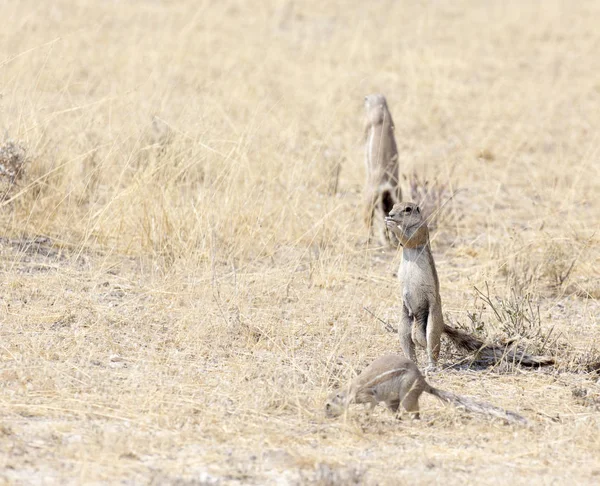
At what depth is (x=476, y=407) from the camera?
4625mm

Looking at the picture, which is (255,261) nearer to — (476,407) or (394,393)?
(394,393)

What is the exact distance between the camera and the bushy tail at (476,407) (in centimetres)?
457

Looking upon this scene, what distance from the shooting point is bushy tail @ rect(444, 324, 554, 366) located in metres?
5.52

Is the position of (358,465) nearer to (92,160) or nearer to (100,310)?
(100,310)

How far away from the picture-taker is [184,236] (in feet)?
22.9

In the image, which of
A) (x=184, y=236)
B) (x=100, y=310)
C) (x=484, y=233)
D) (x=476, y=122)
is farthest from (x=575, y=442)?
(x=476, y=122)

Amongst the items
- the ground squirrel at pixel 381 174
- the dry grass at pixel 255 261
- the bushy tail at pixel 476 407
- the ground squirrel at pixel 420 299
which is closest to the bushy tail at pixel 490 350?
the ground squirrel at pixel 420 299

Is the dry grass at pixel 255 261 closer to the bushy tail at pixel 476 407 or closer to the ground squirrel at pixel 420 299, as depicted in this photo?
the bushy tail at pixel 476 407

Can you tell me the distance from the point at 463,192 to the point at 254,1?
8.49 meters

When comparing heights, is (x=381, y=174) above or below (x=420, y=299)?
above

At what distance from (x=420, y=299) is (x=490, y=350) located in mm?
526

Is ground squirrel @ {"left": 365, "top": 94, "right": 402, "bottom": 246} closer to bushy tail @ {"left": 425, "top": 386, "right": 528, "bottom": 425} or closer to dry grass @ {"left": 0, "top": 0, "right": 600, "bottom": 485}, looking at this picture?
dry grass @ {"left": 0, "top": 0, "right": 600, "bottom": 485}

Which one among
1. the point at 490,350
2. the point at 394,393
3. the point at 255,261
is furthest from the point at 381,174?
the point at 394,393

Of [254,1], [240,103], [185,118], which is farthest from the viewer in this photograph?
[254,1]
